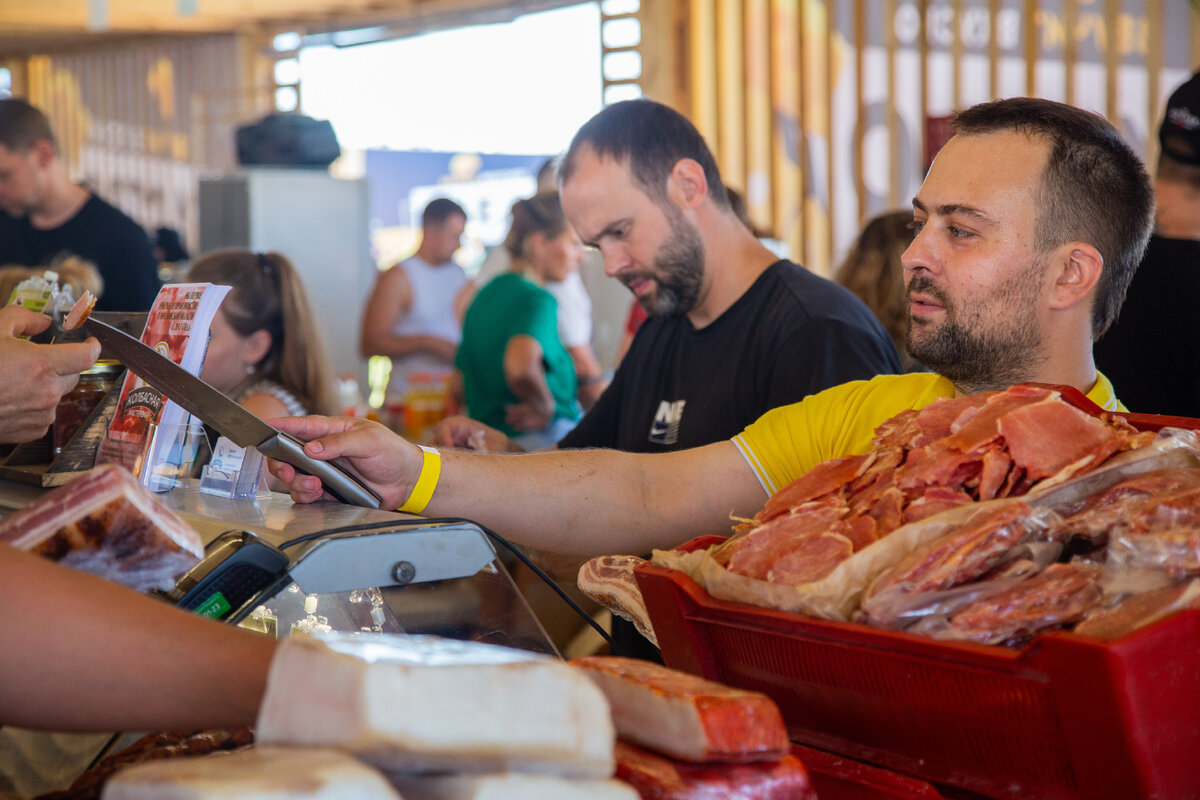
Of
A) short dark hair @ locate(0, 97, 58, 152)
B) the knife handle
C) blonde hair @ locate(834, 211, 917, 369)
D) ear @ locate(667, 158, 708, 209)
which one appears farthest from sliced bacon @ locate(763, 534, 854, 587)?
short dark hair @ locate(0, 97, 58, 152)

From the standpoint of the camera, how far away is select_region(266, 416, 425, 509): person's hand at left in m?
1.33

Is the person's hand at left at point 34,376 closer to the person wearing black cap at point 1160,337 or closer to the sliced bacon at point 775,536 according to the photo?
the sliced bacon at point 775,536

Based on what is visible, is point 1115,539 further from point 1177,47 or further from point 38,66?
point 38,66

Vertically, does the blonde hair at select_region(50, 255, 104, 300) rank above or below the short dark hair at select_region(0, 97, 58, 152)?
below

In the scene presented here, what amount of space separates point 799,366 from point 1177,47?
4310 mm

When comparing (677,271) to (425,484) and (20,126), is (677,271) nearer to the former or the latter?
(425,484)

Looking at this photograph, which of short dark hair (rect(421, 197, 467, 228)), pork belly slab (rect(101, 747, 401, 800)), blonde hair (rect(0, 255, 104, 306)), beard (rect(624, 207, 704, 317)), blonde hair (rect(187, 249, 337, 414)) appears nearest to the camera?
pork belly slab (rect(101, 747, 401, 800))

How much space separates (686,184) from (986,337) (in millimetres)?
1111

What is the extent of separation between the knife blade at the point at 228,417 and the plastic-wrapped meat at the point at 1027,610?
2.29 ft

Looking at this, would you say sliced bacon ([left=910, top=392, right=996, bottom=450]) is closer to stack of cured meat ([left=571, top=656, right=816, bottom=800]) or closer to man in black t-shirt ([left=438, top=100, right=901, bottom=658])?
stack of cured meat ([left=571, top=656, right=816, bottom=800])

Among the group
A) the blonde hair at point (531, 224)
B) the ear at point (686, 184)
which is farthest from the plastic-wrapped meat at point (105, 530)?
the blonde hair at point (531, 224)

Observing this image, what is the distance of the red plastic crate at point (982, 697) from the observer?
0.79m

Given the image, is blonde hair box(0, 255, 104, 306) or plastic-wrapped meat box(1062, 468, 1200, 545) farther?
blonde hair box(0, 255, 104, 306)

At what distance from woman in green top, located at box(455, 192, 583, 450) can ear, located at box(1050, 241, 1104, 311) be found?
2.92m
